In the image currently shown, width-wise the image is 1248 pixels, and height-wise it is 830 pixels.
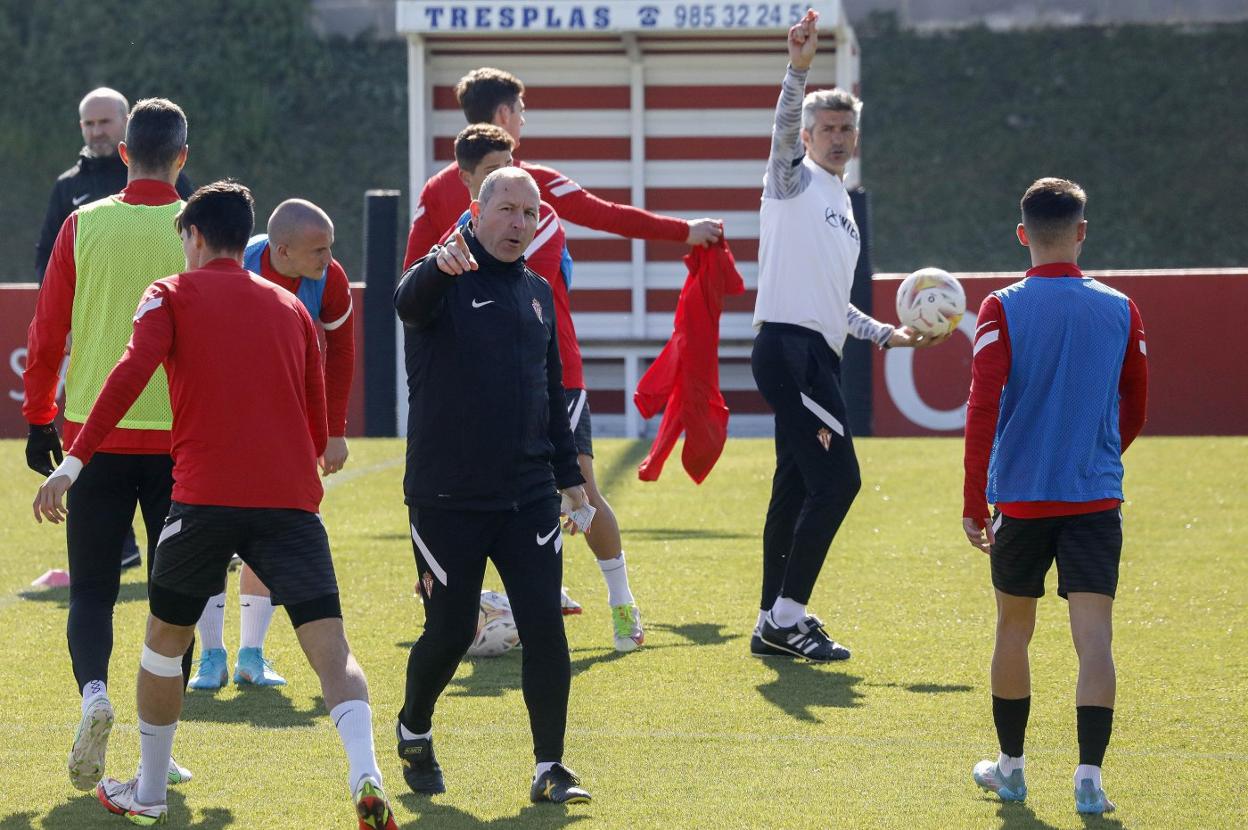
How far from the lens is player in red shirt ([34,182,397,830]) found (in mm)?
4609

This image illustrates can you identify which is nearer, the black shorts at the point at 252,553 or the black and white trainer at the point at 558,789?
the black shorts at the point at 252,553

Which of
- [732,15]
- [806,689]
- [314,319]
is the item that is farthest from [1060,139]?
[314,319]

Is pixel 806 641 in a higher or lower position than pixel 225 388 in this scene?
lower

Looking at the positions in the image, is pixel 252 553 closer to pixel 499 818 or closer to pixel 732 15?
pixel 499 818

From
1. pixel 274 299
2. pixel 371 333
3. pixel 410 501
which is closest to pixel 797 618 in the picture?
pixel 410 501

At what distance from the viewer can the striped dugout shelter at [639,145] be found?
16.2m

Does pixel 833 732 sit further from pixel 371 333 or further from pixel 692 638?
pixel 371 333

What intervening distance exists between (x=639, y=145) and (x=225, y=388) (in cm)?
1197

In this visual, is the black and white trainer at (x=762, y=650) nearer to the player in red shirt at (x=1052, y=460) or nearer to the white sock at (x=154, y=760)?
the player in red shirt at (x=1052, y=460)

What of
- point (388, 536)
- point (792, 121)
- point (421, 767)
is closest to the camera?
point (421, 767)

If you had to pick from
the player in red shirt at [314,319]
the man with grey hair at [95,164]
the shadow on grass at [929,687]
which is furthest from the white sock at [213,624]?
the man with grey hair at [95,164]

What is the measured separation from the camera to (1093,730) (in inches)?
193

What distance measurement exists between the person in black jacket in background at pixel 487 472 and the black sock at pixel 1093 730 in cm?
130

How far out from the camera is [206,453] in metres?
4.66
